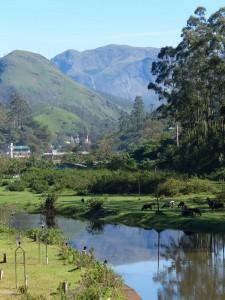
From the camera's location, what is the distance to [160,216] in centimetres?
5869

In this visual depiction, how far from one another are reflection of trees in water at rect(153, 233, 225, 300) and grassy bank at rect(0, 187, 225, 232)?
118 inches

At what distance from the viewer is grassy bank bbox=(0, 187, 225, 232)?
2164 inches

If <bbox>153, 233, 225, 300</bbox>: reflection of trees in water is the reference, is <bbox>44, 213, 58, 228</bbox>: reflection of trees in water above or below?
below

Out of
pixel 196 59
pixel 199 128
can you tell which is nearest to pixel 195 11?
pixel 196 59

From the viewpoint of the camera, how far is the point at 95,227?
60.3 m

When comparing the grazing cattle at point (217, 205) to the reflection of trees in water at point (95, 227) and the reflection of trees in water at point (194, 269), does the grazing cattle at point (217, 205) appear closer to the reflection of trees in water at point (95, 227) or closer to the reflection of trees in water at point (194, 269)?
the reflection of trees in water at point (194, 269)

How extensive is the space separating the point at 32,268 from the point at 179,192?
124 feet

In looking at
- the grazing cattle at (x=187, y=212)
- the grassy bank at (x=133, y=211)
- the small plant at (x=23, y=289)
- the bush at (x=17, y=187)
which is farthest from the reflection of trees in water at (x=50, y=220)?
the small plant at (x=23, y=289)

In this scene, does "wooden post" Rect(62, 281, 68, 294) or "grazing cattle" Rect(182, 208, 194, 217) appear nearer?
"wooden post" Rect(62, 281, 68, 294)

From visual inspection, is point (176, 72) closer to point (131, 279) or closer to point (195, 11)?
point (195, 11)

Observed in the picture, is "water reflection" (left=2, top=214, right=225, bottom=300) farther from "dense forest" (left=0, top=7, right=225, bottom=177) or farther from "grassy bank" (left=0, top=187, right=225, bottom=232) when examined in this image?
"dense forest" (left=0, top=7, right=225, bottom=177)

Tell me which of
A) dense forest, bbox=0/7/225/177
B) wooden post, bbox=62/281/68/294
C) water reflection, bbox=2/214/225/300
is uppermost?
dense forest, bbox=0/7/225/177

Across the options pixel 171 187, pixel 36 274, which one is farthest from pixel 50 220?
pixel 36 274

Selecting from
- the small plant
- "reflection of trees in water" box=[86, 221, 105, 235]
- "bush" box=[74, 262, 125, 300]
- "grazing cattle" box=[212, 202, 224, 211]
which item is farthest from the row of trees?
the small plant
